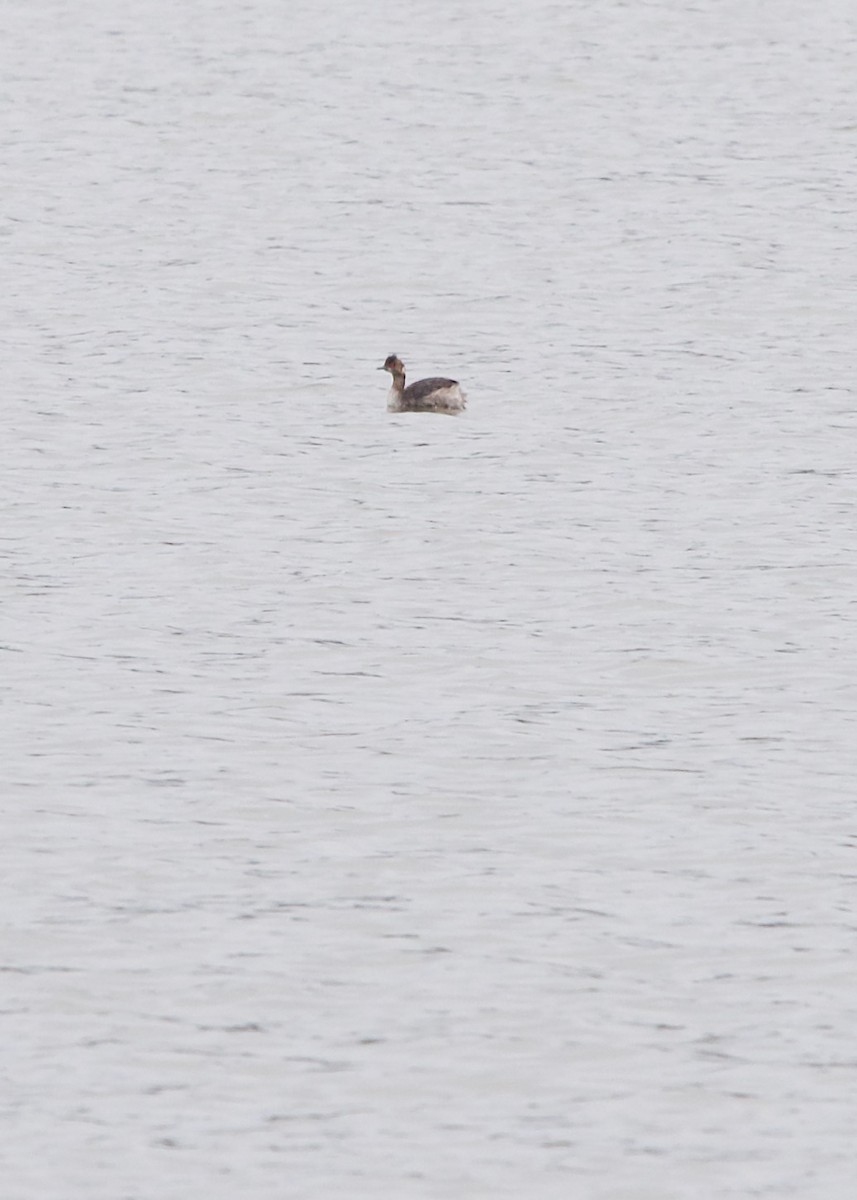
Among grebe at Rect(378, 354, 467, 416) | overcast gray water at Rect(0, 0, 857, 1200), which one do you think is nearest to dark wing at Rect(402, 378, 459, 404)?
grebe at Rect(378, 354, 467, 416)

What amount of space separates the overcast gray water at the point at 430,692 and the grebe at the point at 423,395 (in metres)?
0.24

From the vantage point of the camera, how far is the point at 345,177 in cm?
3859

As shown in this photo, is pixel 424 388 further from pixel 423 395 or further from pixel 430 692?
pixel 430 692

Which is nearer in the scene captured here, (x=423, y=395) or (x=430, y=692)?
(x=430, y=692)

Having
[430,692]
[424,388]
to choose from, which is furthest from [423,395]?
[430,692]

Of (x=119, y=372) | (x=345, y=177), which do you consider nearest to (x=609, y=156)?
(x=345, y=177)

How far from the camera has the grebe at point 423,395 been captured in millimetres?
24438

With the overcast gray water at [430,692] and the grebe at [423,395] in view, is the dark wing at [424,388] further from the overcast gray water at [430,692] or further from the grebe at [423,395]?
the overcast gray water at [430,692]

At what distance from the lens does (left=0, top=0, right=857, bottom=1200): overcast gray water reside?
10.7 m

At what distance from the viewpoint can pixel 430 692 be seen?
636 inches

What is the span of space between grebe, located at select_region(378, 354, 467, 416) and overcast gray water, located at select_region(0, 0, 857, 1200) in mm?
241

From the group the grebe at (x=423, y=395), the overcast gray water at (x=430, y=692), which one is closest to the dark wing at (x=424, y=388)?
the grebe at (x=423, y=395)

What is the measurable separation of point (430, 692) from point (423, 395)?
8.71m

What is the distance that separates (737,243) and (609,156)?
23.4 ft
